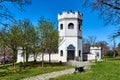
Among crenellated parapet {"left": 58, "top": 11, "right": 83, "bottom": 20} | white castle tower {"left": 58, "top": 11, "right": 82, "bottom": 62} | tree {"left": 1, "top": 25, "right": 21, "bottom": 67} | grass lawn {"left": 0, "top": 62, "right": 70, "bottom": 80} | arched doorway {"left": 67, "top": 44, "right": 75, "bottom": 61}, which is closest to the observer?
grass lawn {"left": 0, "top": 62, "right": 70, "bottom": 80}

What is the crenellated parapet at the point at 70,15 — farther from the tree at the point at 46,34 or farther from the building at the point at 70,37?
the tree at the point at 46,34

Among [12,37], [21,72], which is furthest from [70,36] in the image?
[21,72]

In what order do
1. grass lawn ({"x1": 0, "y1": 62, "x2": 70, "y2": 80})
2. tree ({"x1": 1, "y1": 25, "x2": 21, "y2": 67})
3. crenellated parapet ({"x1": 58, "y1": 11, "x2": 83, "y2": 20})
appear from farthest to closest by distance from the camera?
crenellated parapet ({"x1": 58, "y1": 11, "x2": 83, "y2": 20}), tree ({"x1": 1, "y1": 25, "x2": 21, "y2": 67}), grass lawn ({"x1": 0, "y1": 62, "x2": 70, "y2": 80})

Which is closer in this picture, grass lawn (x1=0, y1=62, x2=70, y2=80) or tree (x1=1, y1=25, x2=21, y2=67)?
grass lawn (x1=0, y1=62, x2=70, y2=80)

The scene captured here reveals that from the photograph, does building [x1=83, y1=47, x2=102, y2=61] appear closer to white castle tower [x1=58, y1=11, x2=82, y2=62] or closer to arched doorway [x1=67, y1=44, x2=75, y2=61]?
white castle tower [x1=58, y1=11, x2=82, y2=62]

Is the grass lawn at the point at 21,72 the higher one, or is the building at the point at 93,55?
the building at the point at 93,55

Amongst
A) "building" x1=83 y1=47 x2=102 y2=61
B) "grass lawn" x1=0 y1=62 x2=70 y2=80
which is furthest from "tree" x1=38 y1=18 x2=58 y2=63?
A: "building" x1=83 y1=47 x2=102 y2=61

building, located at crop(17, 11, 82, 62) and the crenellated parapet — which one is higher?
the crenellated parapet

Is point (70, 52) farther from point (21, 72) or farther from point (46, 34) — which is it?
point (21, 72)

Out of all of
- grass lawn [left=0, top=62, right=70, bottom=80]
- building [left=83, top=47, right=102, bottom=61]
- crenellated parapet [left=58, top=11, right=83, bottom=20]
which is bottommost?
grass lawn [left=0, top=62, right=70, bottom=80]

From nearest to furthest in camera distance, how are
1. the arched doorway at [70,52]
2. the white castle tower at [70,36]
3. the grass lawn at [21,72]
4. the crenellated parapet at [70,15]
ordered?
1. the grass lawn at [21,72]
2. the white castle tower at [70,36]
3. the crenellated parapet at [70,15]
4. the arched doorway at [70,52]

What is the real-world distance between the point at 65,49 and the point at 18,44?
1590 cm

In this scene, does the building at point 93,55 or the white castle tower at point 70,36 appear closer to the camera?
the white castle tower at point 70,36

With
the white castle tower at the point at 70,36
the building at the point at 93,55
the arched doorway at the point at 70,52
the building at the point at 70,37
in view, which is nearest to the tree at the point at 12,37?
the building at the point at 70,37
